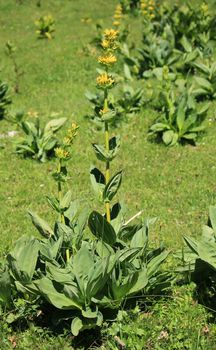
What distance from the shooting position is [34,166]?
872 cm

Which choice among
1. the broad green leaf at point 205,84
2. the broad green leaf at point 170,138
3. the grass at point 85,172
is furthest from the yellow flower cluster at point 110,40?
the broad green leaf at point 205,84

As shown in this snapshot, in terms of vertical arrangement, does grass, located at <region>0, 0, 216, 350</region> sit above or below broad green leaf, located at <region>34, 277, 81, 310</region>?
below

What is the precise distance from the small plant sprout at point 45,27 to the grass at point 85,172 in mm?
2058

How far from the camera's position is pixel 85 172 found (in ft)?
27.6

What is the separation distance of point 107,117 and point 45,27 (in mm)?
12029

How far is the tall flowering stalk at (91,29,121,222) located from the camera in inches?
183

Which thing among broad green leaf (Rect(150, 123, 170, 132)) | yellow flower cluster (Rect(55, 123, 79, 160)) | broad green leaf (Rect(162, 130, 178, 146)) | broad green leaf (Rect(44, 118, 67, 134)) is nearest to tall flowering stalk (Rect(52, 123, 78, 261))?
yellow flower cluster (Rect(55, 123, 79, 160))

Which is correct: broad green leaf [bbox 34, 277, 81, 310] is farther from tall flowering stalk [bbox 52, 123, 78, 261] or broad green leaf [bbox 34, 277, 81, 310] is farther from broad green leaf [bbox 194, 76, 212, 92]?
broad green leaf [bbox 194, 76, 212, 92]

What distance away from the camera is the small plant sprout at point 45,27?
15.9 m

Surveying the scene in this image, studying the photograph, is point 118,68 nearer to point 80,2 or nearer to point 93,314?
point 80,2

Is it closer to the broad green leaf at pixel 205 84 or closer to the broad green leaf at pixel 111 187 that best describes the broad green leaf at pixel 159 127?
the broad green leaf at pixel 205 84

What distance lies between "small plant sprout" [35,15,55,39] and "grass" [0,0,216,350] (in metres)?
2.06

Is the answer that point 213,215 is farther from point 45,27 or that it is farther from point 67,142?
point 45,27

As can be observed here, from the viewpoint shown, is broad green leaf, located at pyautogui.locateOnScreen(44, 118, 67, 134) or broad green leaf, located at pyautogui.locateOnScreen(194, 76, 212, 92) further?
broad green leaf, located at pyautogui.locateOnScreen(194, 76, 212, 92)
